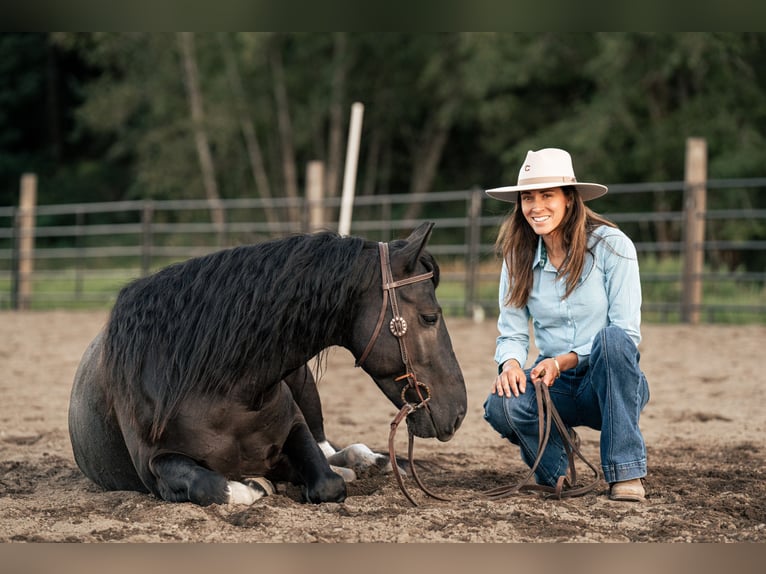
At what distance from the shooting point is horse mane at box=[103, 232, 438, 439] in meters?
2.97

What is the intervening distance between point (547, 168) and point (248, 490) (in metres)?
1.48

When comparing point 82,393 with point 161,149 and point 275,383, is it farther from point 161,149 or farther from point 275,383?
point 161,149

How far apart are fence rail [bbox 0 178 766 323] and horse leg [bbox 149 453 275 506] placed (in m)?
2.79

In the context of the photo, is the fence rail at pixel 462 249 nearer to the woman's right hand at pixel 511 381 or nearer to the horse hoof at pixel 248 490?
the woman's right hand at pixel 511 381

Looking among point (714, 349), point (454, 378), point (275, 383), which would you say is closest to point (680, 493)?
point (454, 378)

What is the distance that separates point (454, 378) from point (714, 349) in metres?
5.39

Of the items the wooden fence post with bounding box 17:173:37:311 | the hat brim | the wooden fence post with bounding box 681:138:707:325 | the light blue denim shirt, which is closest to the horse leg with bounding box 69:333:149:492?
the light blue denim shirt

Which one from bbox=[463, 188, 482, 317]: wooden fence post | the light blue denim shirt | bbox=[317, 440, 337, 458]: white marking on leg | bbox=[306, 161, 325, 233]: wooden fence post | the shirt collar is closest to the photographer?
the light blue denim shirt

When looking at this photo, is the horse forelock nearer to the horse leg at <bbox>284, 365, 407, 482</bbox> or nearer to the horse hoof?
the horse hoof

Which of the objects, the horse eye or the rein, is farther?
the rein

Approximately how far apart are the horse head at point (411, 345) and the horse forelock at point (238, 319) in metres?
0.06

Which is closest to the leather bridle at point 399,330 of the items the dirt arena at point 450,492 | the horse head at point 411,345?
the horse head at point 411,345

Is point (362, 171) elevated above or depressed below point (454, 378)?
above
